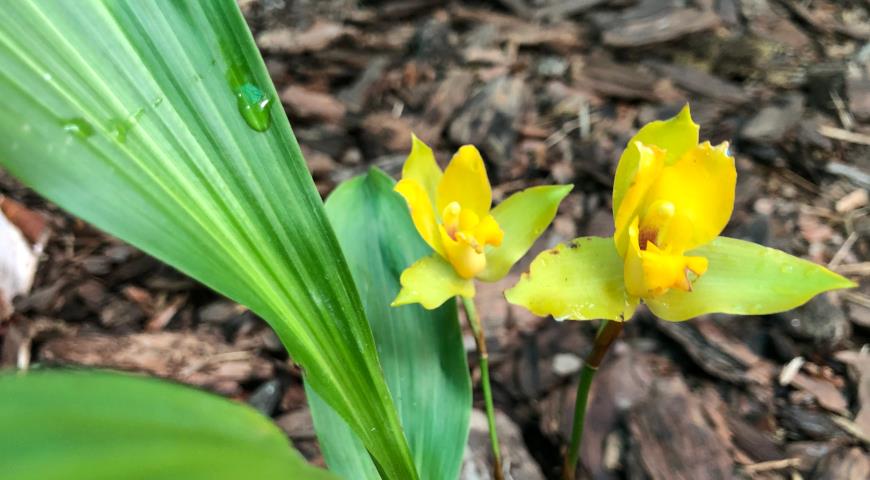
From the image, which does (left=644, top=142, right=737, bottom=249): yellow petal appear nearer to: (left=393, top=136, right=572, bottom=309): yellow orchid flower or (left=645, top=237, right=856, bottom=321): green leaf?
(left=645, top=237, right=856, bottom=321): green leaf

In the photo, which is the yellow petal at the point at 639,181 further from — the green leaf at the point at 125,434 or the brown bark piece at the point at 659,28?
the brown bark piece at the point at 659,28

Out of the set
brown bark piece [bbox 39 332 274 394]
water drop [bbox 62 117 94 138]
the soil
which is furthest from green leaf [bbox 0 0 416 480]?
brown bark piece [bbox 39 332 274 394]

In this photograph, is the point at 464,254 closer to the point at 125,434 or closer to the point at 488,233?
the point at 488,233

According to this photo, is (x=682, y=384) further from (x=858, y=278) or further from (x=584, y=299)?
(x=584, y=299)

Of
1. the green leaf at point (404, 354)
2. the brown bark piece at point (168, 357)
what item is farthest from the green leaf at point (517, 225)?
the brown bark piece at point (168, 357)

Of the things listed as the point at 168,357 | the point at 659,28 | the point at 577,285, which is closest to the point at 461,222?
the point at 577,285

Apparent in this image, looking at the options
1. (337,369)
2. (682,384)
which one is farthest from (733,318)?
(337,369)
